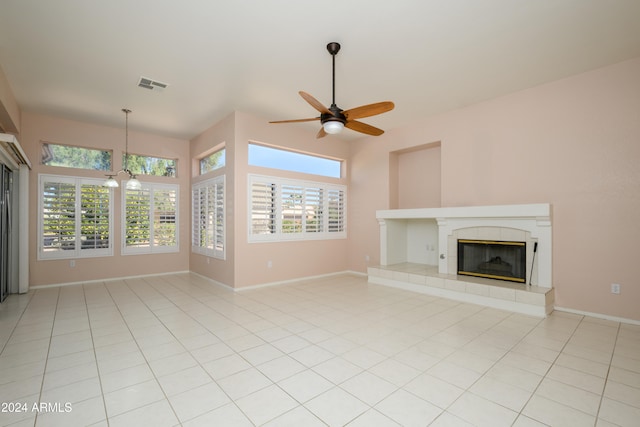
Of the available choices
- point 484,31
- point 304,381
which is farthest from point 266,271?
point 484,31

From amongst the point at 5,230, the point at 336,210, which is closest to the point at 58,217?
the point at 5,230

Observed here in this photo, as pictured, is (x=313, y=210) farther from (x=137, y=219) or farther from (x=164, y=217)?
(x=137, y=219)

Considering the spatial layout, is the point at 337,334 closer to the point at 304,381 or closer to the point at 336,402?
the point at 304,381

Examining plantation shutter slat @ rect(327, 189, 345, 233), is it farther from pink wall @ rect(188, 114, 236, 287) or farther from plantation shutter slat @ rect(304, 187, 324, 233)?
pink wall @ rect(188, 114, 236, 287)

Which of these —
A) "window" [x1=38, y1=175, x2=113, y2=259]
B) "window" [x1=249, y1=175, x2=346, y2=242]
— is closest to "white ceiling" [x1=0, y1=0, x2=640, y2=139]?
"window" [x1=38, y1=175, x2=113, y2=259]

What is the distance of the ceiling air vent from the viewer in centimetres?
396

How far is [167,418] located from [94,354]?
56.9 inches

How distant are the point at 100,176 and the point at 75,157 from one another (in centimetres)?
51

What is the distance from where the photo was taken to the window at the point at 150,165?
6.25 m

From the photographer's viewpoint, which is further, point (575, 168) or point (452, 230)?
point (452, 230)

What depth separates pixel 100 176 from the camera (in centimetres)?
582

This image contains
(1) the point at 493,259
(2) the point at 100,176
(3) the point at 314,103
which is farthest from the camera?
(2) the point at 100,176

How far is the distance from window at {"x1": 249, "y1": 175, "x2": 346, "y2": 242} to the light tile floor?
1637 mm

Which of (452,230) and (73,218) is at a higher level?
(73,218)
